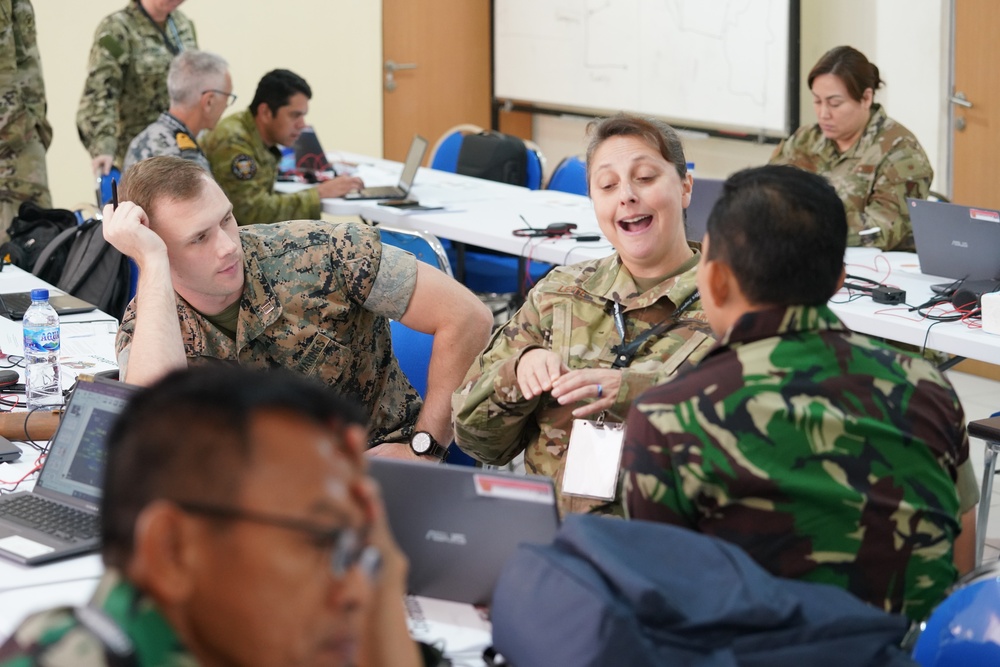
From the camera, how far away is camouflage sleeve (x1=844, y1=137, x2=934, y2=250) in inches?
164

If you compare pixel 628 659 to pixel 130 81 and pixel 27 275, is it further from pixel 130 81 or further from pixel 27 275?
pixel 130 81

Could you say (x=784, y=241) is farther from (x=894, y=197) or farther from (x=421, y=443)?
(x=894, y=197)

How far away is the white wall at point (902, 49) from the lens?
5.39 meters

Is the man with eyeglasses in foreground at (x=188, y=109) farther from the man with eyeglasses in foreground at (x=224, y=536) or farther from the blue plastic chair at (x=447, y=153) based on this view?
the man with eyeglasses in foreground at (x=224, y=536)

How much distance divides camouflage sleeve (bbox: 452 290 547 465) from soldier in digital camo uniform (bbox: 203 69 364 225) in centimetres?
271

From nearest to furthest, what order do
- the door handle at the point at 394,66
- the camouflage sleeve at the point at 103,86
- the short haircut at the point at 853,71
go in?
the short haircut at the point at 853,71 < the camouflage sleeve at the point at 103,86 < the door handle at the point at 394,66

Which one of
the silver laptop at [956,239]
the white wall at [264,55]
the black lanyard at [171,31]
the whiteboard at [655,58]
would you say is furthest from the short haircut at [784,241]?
the white wall at [264,55]

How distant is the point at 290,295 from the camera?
2.53 meters

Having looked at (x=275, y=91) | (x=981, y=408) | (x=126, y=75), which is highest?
(x=126, y=75)

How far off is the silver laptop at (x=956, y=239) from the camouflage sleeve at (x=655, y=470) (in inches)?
89.1

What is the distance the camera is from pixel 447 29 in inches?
329

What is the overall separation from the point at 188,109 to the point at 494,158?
5.20 ft

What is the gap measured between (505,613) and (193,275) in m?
1.36

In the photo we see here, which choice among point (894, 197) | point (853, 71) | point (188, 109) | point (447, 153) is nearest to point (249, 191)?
point (188, 109)
